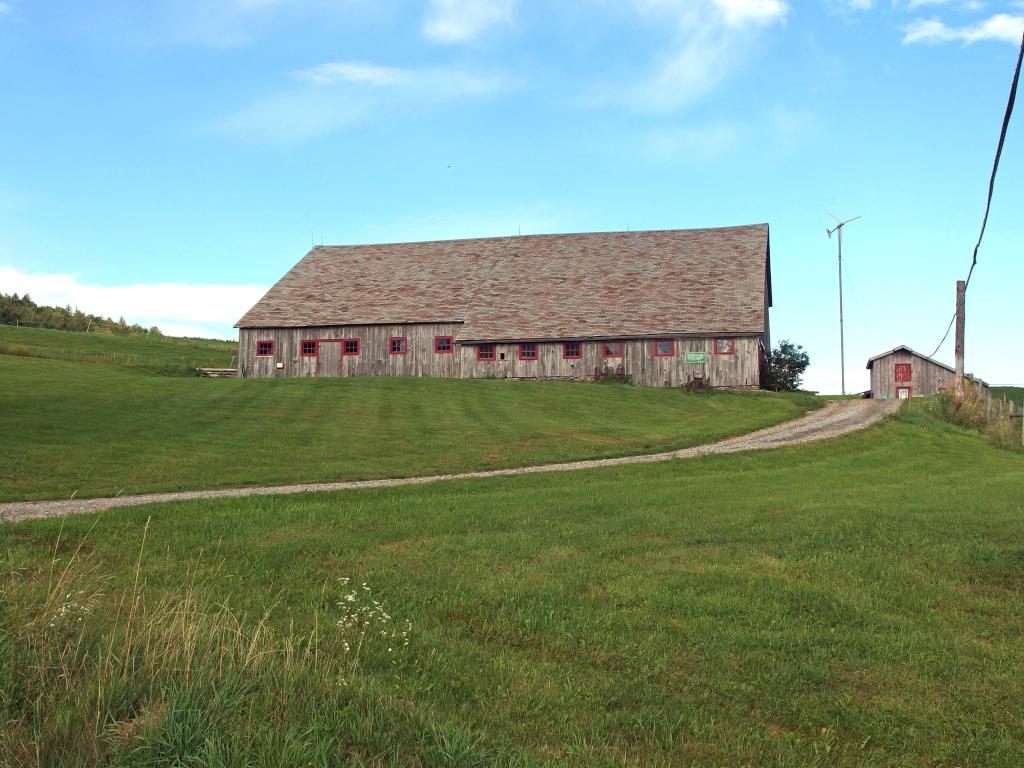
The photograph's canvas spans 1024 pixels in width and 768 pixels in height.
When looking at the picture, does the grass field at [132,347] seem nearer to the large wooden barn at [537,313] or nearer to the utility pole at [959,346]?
the large wooden barn at [537,313]

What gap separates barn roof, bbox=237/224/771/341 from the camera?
152 feet

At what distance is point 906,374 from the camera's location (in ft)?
167

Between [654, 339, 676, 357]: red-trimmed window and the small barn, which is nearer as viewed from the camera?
[654, 339, 676, 357]: red-trimmed window

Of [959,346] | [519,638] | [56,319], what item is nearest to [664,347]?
[959,346]

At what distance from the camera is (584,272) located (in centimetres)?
5191

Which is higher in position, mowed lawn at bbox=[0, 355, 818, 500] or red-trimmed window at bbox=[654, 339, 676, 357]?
red-trimmed window at bbox=[654, 339, 676, 357]

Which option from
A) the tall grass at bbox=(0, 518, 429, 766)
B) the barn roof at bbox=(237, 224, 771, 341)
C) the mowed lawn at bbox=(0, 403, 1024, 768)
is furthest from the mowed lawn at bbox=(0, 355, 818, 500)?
the tall grass at bbox=(0, 518, 429, 766)

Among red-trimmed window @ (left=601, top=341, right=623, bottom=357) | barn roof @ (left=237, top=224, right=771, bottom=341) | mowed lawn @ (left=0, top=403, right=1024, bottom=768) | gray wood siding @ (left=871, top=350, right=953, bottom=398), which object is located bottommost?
mowed lawn @ (left=0, top=403, right=1024, bottom=768)

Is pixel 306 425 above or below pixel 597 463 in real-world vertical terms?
above

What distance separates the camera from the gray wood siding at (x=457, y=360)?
44500 mm

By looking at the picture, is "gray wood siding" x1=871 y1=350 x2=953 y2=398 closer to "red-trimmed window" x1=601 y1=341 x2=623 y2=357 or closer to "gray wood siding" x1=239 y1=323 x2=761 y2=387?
"gray wood siding" x1=239 y1=323 x2=761 y2=387

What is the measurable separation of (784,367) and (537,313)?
13859 millimetres

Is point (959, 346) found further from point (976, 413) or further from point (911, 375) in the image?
point (911, 375)

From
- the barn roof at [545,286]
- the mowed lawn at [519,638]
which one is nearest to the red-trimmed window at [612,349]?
the barn roof at [545,286]
